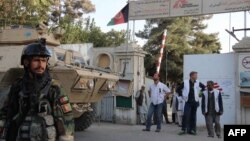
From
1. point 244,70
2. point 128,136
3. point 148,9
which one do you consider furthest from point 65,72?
point 148,9

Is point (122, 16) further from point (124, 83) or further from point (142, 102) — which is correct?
point (142, 102)

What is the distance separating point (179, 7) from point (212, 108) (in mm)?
4965

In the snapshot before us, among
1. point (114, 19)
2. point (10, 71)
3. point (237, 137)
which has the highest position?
point (114, 19)

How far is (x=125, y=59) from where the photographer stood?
601 inches

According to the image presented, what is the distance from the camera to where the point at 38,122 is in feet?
12.3

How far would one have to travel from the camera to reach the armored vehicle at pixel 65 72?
8.88 metres

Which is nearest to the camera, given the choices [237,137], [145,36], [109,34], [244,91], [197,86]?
[237,137]

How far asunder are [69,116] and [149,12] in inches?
476

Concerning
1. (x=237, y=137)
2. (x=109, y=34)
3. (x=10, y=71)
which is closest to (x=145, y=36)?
(x=109, y=34)

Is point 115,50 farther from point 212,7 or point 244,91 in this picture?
point 244,91

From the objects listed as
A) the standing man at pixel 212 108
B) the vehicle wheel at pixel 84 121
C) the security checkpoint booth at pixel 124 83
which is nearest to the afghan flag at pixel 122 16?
the security checkpoint booth at pixel 124 83

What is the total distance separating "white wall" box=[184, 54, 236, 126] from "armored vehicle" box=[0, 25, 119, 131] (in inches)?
167

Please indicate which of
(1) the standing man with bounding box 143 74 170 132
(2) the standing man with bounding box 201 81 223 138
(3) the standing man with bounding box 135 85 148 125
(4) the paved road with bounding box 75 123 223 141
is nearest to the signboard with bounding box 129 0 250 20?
(3) the standing man with bounding box 135 85 148 125

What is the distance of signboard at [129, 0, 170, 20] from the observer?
15.4 meters
